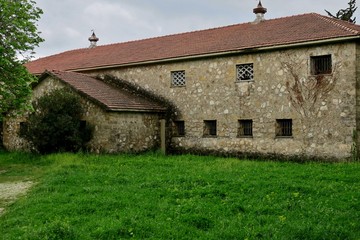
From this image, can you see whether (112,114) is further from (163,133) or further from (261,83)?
(261,83)

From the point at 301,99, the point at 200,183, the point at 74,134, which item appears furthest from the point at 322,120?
the point at 74,134

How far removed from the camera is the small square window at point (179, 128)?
1814 centimetres

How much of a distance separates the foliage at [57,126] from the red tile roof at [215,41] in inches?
171

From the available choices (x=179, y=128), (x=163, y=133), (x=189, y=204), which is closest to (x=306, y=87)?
(x=179, y=128)

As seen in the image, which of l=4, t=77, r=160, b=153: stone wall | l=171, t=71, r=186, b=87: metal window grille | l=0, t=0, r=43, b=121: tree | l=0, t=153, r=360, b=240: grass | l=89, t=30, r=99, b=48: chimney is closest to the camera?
l=0, t=153, r=360, b=240: grass

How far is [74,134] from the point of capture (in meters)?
15.9

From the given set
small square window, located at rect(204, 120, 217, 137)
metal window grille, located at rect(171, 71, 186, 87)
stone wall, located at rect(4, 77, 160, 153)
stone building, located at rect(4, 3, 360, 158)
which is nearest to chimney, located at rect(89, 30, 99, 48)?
stone building, located at rect(4, 3, 360, 158)

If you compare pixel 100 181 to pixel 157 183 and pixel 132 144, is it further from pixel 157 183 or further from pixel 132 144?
pixel 132 144

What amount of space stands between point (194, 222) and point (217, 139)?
10.1 metres

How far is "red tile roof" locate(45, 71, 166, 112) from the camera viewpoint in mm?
16420

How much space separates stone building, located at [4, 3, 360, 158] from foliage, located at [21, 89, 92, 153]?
13.4 ft

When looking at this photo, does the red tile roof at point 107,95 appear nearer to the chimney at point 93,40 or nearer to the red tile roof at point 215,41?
the red tile roof at point 215,41

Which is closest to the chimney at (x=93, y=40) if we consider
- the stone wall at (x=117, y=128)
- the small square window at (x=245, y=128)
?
the stone wall at (x=117, y=128)

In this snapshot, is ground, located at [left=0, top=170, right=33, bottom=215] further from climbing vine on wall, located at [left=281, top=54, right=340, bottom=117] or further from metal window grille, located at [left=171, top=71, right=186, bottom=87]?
climbing vine on wall, located at [left=281, top=54, right=340, bottom=117]
